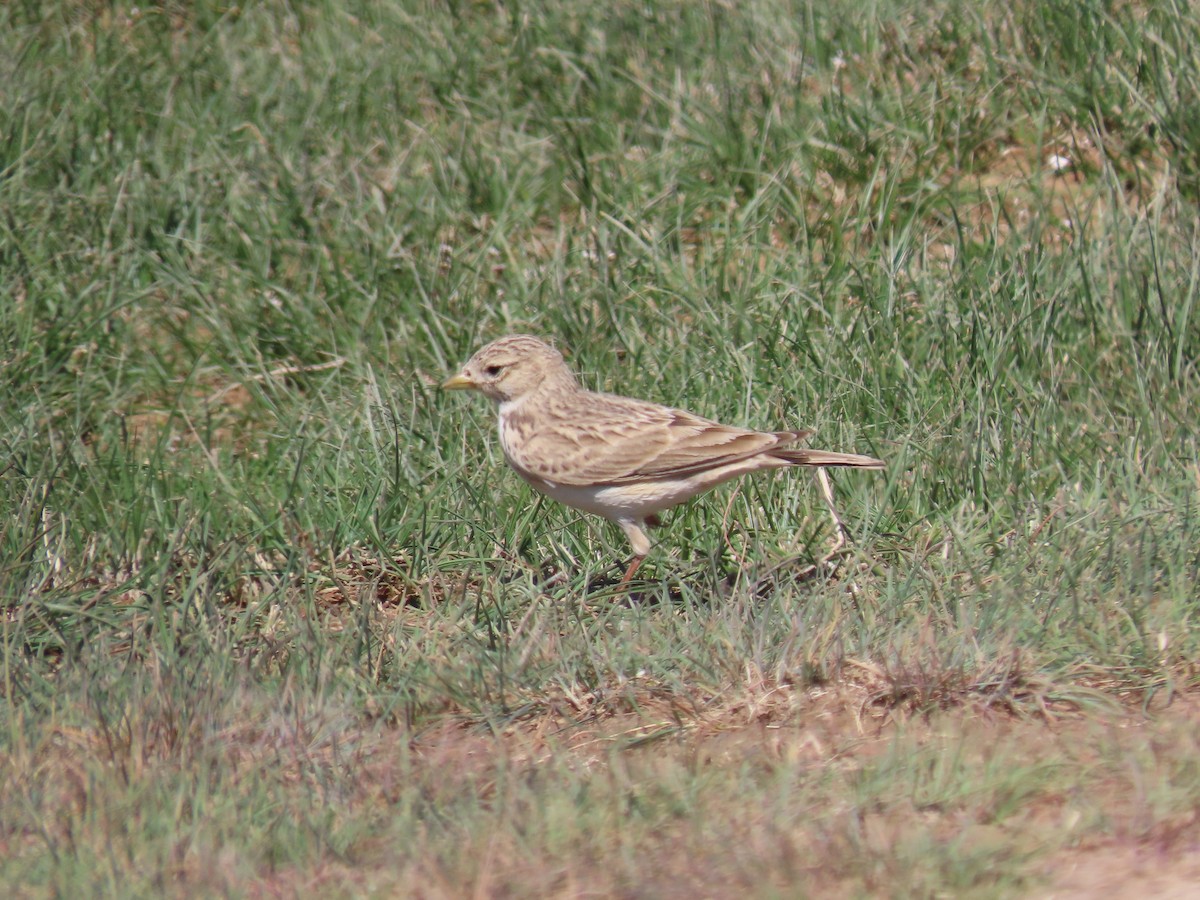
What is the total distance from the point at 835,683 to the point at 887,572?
2.20ft

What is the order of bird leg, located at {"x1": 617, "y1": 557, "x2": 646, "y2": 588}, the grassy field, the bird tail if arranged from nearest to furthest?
the grassy field
the bird tail
bird leg, located at {"x1": 617, "y1": 557, "x2": 646, "y2": 588}

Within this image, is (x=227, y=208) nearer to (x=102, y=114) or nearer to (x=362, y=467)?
(x=102, y=114)

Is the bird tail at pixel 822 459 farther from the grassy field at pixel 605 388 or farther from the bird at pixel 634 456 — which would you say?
the grassy field at pixel 605 388

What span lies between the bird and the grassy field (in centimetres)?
28

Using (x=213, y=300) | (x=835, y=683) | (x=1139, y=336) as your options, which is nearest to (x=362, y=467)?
(x=213, y=300)

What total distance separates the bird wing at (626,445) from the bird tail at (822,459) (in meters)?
0.04

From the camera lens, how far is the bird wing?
523cm

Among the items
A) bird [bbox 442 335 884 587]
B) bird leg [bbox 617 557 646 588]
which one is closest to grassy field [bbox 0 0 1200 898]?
bird leg [bbox 617 557 646 588]

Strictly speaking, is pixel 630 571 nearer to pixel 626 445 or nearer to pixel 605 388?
pixel 626 445

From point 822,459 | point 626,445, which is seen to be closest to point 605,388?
point 626,445

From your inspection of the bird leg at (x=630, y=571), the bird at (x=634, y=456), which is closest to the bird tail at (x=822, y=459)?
the bird at (x=634, y=456)

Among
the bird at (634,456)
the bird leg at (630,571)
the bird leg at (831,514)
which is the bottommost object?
the bird leg at (630,571)

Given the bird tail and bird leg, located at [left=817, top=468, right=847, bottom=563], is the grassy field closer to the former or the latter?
bird leg, located at [left=817, top=468, right=847, bottom=563]

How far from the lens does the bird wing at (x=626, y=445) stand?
5.23 meters
